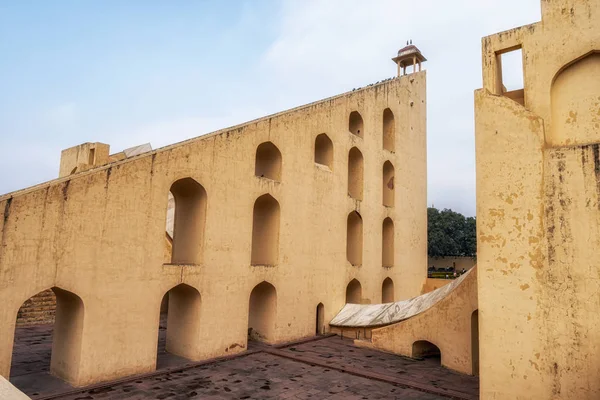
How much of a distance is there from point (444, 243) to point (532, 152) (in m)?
36.3

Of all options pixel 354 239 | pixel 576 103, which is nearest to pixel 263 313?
pixel 354 239

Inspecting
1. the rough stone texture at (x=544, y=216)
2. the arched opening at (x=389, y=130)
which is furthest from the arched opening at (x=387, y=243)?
the rough stone texture at (x=544, y=216)

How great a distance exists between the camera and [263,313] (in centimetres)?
1184

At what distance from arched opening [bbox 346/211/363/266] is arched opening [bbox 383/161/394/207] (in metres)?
2.47

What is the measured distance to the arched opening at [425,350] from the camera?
1069cm

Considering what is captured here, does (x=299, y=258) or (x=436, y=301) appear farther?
(x=299, y=258)

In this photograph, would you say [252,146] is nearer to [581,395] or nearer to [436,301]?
[436,301]

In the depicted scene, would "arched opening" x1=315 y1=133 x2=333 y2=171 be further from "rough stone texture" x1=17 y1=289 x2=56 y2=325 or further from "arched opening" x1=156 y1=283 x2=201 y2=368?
"rough stone texture" x1=17 y1=289 x2=56 y2=325

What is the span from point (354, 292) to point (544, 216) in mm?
9737

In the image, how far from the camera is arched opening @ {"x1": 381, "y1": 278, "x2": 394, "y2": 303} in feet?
54.6

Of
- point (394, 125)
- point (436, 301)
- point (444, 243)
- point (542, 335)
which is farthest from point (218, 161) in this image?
point (444, 243)

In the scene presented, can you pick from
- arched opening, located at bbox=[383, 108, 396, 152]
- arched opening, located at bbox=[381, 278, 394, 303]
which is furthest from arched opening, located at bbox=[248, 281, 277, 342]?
arched opening, located at bbox=[383, 108, 396, 152]

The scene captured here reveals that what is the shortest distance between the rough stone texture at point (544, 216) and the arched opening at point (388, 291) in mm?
10582

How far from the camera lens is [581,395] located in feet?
A: 17.8
